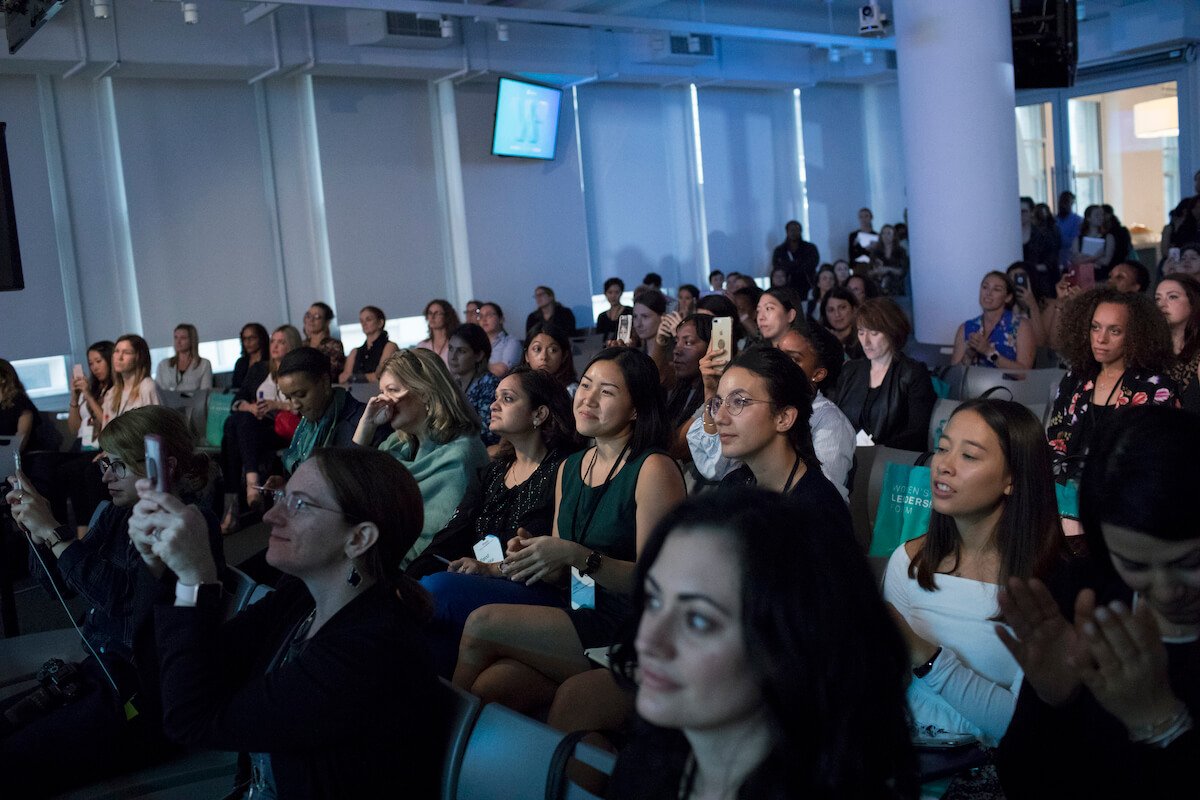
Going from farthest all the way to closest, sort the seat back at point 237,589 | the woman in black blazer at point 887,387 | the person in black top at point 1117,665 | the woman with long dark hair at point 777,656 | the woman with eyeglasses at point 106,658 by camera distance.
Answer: the woman in black blazer at point 887,387, the seat back at point 237,589, the woman with eyeglasses at point 106,658, the person in black top at point 1117,665, the woman with long dark hair at point 777,656

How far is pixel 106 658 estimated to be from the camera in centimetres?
269

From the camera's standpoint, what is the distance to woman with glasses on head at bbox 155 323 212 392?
28.5 ft

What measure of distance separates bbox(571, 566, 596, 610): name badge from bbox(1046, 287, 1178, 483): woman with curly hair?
186cm

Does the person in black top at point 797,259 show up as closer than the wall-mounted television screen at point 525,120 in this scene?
No

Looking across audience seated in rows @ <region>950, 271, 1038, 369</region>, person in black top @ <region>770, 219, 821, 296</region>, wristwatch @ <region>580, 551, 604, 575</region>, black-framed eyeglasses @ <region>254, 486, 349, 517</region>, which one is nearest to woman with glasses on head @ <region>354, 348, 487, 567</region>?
wristwatch @ <region>580, 551, 604, 575</region>

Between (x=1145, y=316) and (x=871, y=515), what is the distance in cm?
133

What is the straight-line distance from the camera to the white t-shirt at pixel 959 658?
2.12 m

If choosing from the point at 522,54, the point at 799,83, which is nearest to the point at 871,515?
the point at 522,54

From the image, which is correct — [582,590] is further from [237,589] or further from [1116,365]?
[1116,365]

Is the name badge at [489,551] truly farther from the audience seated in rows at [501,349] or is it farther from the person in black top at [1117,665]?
the audience seated in rows at [501,349]

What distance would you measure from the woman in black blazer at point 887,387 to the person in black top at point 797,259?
884 cm

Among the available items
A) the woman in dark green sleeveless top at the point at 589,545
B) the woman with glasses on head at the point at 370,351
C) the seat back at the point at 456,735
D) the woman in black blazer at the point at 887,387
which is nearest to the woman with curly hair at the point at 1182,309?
the woman in black blazer at the point at 887,387

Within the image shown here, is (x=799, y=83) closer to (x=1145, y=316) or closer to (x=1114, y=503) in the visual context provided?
(x=1145, y=316)

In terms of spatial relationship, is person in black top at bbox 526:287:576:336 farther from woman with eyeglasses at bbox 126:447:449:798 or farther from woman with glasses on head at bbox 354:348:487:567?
woman with eyeglasses at bbox 126:447:449:798
